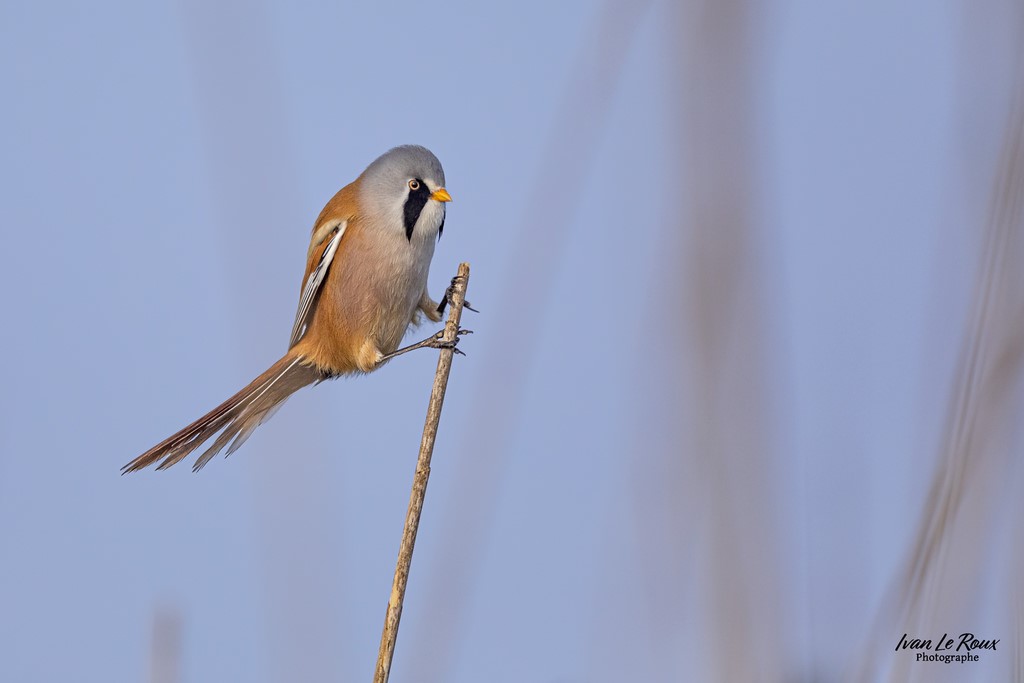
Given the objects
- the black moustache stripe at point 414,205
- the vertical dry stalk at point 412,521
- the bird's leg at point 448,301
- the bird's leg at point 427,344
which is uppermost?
the black moustache stripe at point 414,205

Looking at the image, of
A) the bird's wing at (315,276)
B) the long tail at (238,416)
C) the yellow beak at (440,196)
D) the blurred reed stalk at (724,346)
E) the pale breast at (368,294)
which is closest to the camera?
the blurred reed stalk at (724,346)

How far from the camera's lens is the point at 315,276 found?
4.02m

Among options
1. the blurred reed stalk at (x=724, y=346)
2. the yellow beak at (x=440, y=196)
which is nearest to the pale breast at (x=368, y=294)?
the yellow beak at (x=440, y=196)

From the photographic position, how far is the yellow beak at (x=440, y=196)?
3574 millimetres

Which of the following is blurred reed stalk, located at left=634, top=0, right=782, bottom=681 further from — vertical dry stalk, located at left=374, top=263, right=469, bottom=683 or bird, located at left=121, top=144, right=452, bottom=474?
bird, located at left=121, top=144, right=452, bottom=474

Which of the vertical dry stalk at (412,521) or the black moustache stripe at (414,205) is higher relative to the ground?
the black moustache stripe at (414,205)

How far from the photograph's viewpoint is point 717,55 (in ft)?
4.30

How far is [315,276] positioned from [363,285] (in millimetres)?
371

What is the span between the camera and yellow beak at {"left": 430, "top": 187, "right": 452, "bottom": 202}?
357 centimetres

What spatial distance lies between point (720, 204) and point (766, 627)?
0.63 metres

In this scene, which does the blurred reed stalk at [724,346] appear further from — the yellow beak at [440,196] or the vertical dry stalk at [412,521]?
the yellow beak at [440,196]

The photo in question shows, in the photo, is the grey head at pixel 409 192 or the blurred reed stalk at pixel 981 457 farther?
the grey head at pixel 409 192

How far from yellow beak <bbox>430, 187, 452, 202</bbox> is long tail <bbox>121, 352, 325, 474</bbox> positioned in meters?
0.91

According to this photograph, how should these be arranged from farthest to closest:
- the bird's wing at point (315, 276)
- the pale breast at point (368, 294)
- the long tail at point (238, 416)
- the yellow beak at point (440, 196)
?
the bird's wing at point (315, 276), the pale breast at point (368, 294), the yellow beak at point (440, 196), the long tail at point (238, 416)
